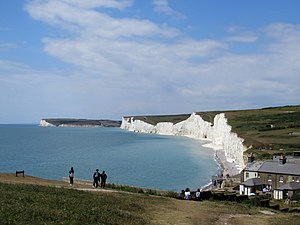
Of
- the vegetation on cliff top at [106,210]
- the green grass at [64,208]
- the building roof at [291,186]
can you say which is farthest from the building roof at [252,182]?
the green grass at [64,208]

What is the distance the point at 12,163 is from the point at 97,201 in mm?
67861

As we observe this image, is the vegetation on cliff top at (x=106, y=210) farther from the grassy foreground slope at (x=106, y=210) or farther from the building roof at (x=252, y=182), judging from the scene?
the building roof at (x=252, y=182)

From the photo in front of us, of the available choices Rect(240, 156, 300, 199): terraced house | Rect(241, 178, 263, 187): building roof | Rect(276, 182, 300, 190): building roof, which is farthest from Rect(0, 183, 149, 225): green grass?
Rect(241, 178, 263, 187): building roof

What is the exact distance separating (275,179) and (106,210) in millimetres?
38819

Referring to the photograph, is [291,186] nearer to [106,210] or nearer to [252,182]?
[252,182]

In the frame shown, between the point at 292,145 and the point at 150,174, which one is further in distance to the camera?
the point at 292,145

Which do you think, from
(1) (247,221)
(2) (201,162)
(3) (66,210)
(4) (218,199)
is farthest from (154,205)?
(2) (201,162)

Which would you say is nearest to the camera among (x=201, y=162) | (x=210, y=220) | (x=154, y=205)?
(x=210, y=220)

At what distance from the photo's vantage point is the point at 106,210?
19.2 meters

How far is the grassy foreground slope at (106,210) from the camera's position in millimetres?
15805

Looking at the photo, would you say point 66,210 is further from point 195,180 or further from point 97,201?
point 195,180

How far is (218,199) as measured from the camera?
32.9m

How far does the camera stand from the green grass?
15312mm

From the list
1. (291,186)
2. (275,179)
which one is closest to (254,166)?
(275,179)
